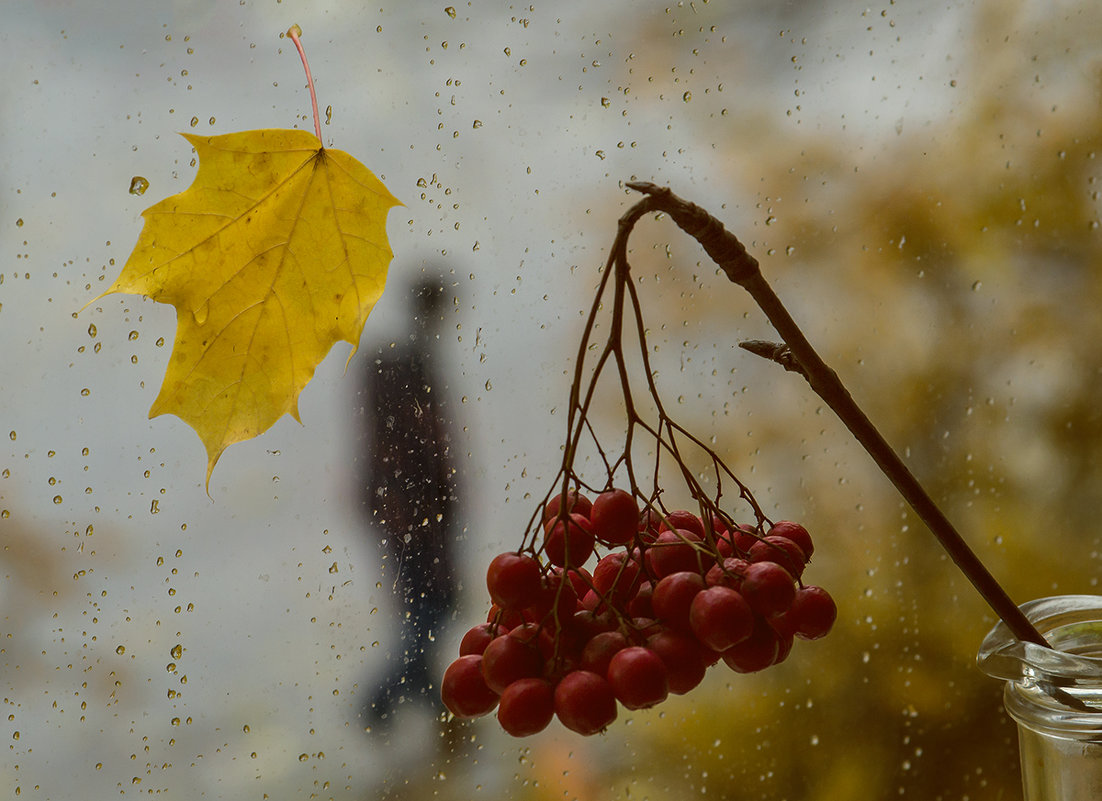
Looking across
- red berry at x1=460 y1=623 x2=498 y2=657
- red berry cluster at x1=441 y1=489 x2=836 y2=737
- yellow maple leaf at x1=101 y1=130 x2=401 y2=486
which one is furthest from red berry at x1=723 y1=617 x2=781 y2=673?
yellow maple leaf at x1=101 y1=130 x2=401 y2=486

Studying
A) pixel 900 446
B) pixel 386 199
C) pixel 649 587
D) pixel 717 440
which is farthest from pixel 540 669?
pixel 900 446

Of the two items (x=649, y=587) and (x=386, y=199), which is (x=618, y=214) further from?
(x=649, y=587)

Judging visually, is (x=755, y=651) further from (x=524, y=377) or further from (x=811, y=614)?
(x=524, y=377)

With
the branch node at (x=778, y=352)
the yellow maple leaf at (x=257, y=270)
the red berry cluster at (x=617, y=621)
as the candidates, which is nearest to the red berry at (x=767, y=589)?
the red berry cluster at (x=617, y=621)

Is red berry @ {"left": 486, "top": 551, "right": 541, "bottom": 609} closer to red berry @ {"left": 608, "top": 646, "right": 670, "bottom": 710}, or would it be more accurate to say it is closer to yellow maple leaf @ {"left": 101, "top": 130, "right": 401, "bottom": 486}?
red berry @ {"left": 608, "top": 646, "right": 670, "bottom": 710}

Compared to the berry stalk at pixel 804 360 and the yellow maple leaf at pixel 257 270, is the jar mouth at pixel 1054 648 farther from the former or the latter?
the yellow maple leaf at pixel 257 270
